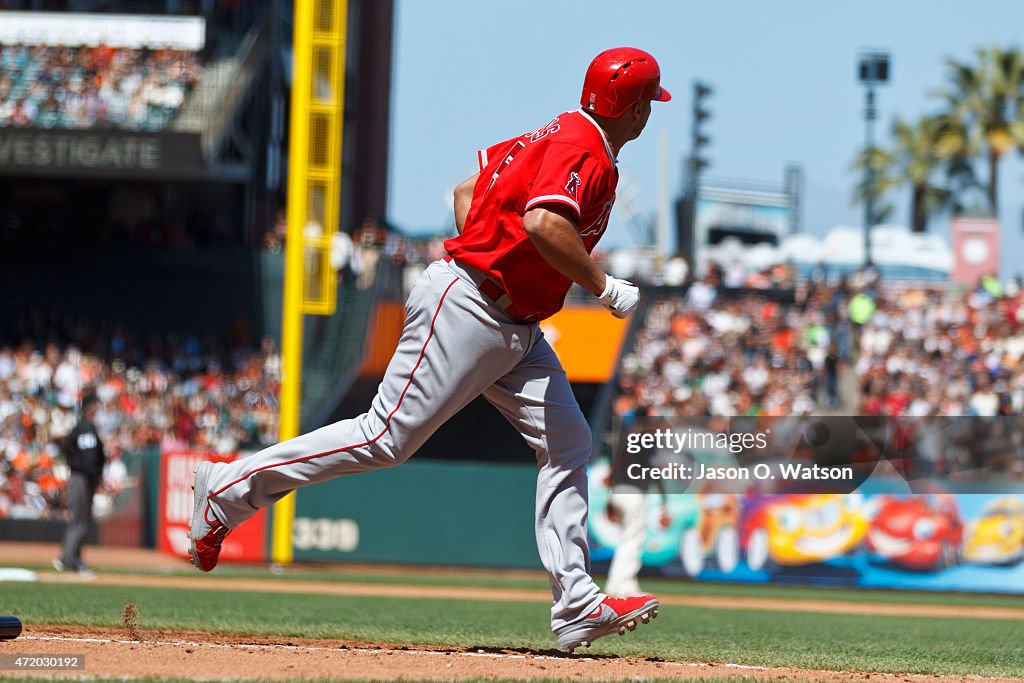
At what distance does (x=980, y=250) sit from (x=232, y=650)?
2419cm

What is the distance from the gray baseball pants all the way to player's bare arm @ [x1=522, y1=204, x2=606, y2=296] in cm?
39

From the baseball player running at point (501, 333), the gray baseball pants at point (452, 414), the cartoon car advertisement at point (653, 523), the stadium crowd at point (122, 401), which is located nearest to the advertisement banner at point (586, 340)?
the stadium crowd at point (122, 401)

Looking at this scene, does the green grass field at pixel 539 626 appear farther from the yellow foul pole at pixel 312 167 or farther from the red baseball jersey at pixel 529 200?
the yellow foul pole at pixel 312 167

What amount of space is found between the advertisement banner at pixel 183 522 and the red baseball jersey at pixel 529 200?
12.2 metres

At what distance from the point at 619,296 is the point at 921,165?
41.2 m

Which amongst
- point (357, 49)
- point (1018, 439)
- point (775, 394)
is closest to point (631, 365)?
point (775, 394)

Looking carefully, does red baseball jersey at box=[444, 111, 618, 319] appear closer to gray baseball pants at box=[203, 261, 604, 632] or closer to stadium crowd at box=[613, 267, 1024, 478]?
gray baseball pants at box=[203, 261, 604, 632]

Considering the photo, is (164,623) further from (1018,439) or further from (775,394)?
(775,394)

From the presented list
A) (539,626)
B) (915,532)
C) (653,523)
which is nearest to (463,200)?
(539,626)

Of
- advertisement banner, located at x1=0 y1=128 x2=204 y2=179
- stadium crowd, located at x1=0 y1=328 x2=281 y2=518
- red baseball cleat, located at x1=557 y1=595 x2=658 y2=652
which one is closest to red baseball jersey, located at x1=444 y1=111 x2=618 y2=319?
red baseball cleat, located at x1=557 y1=595 x2=658 y2=652

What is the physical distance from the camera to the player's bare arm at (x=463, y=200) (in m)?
5.72

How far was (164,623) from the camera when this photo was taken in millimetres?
7242

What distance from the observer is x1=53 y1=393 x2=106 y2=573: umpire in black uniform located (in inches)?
539

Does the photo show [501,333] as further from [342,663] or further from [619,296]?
[342,663]
